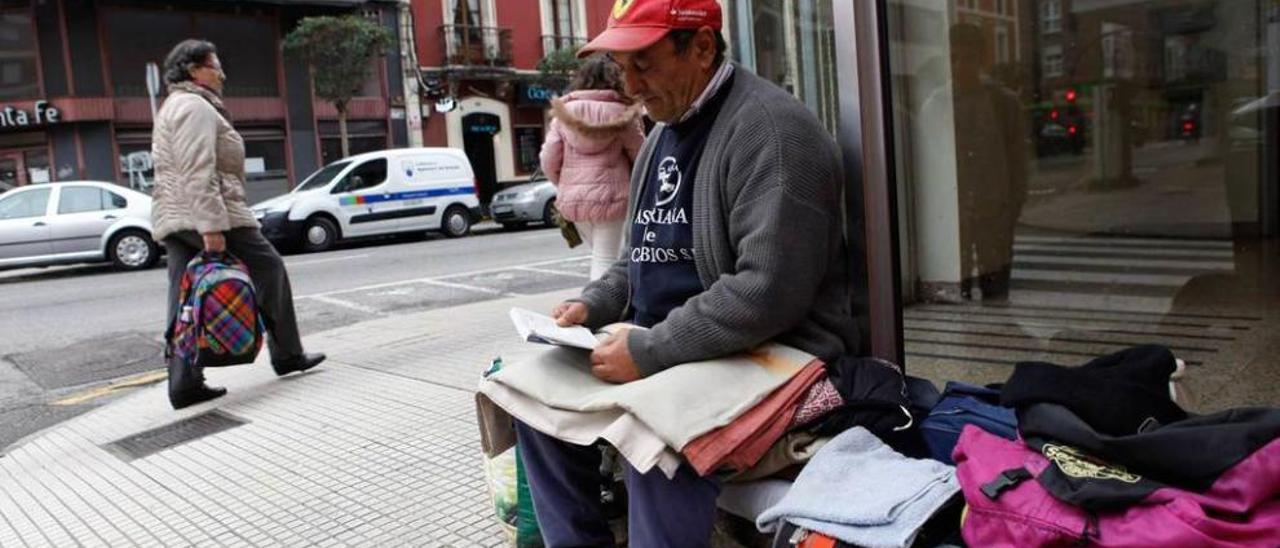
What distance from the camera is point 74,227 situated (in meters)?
14.4

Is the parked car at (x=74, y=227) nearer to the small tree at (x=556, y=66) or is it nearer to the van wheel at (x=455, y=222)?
the van wheel at (x=455, y=222)

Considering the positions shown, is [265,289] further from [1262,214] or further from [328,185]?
[328,185]

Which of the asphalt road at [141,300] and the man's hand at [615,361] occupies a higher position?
the man's hand at [615,361]

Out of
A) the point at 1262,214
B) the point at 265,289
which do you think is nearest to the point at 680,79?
the point at 265,289

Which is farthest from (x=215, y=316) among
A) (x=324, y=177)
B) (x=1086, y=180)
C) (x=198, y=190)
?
(x=324, y=177)

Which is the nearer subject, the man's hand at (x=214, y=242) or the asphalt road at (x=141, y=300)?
the man's hand at (x=214, y=242)

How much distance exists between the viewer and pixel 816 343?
233cm

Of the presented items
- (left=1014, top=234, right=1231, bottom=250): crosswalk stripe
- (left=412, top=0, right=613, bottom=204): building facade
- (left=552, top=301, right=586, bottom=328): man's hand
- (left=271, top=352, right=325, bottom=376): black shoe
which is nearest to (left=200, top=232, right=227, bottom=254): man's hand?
(left=271, top=352, right=325, bottom=376): black shoe

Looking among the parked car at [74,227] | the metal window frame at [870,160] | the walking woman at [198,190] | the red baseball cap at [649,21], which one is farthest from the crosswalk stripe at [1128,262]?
the parked car at [74,227]

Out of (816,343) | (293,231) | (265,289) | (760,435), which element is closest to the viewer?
(760,435)

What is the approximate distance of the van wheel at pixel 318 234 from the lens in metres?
16.3

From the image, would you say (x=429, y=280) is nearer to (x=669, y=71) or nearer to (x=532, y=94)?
(x=669, y=71)

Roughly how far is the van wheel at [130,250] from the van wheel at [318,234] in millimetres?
2432

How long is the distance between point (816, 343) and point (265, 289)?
3.85 metres
